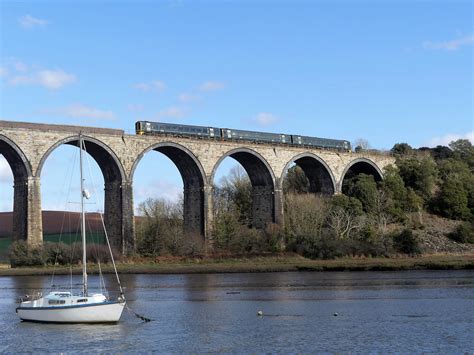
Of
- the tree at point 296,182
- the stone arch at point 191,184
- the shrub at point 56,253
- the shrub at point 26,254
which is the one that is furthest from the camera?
the tree at point 296,182

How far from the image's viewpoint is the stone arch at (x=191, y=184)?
60422 millimetres

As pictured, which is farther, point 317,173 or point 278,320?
point 317,173

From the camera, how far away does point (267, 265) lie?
181 ft

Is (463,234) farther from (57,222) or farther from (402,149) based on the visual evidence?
(57,222)

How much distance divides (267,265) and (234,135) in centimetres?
1390

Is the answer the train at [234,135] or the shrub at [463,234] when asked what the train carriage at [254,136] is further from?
the shrub at [463,234]

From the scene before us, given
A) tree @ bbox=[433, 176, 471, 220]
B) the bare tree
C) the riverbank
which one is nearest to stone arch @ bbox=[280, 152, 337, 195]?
the bare tree

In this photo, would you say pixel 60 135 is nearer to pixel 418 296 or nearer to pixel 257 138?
pixel 257 138

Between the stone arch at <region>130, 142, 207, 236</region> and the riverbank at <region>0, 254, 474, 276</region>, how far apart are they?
456 cm

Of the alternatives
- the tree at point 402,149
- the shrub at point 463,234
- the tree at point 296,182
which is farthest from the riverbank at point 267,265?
the tree at point 402,149

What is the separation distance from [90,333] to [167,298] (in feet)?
35.4

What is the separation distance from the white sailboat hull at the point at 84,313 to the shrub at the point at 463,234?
43.8 metres

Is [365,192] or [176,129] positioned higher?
[176,129]

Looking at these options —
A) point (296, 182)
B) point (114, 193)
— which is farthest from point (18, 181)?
point (296, 182)
